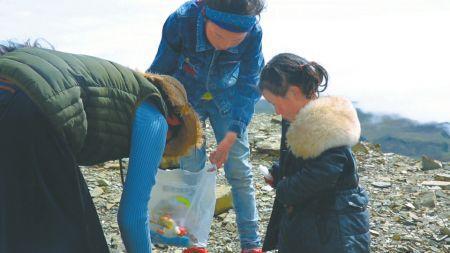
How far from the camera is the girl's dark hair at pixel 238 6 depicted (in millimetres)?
3240

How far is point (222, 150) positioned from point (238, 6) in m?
1.00

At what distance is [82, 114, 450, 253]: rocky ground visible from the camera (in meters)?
4.84

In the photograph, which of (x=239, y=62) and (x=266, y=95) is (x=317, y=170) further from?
(x=239, y=62)

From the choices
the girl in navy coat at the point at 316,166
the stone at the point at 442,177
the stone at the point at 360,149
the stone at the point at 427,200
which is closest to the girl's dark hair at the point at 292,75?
the girl in navy coat at the point at 316,166

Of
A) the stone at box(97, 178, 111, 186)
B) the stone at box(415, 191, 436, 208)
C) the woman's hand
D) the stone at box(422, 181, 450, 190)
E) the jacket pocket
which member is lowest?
the stone at box(97, 178, 111, 186)

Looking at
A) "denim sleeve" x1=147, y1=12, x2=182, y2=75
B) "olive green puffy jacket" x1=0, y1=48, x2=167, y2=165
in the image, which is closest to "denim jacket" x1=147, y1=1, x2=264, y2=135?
"denim sleeve" x1=147, y1=12, x2=182, y2=75

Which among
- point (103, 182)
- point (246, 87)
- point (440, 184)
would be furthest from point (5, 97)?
point (440, 184)

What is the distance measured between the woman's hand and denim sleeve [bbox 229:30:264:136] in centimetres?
6

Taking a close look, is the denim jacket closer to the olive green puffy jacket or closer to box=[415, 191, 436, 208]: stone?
the olive green puffy jacket

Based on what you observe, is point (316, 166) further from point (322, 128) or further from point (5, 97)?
point (5, 97)

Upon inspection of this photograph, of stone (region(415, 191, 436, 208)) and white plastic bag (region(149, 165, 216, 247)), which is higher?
white plastic bag (region(149, 165, 216, 247))

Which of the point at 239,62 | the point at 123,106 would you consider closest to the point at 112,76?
the point at 123,106

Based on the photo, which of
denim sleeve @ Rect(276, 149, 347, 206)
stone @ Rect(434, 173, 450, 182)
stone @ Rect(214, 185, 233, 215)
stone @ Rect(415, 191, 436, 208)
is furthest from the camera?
stone @ Rect(434, 173, 450, 182)

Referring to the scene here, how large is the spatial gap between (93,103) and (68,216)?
0.47 m
